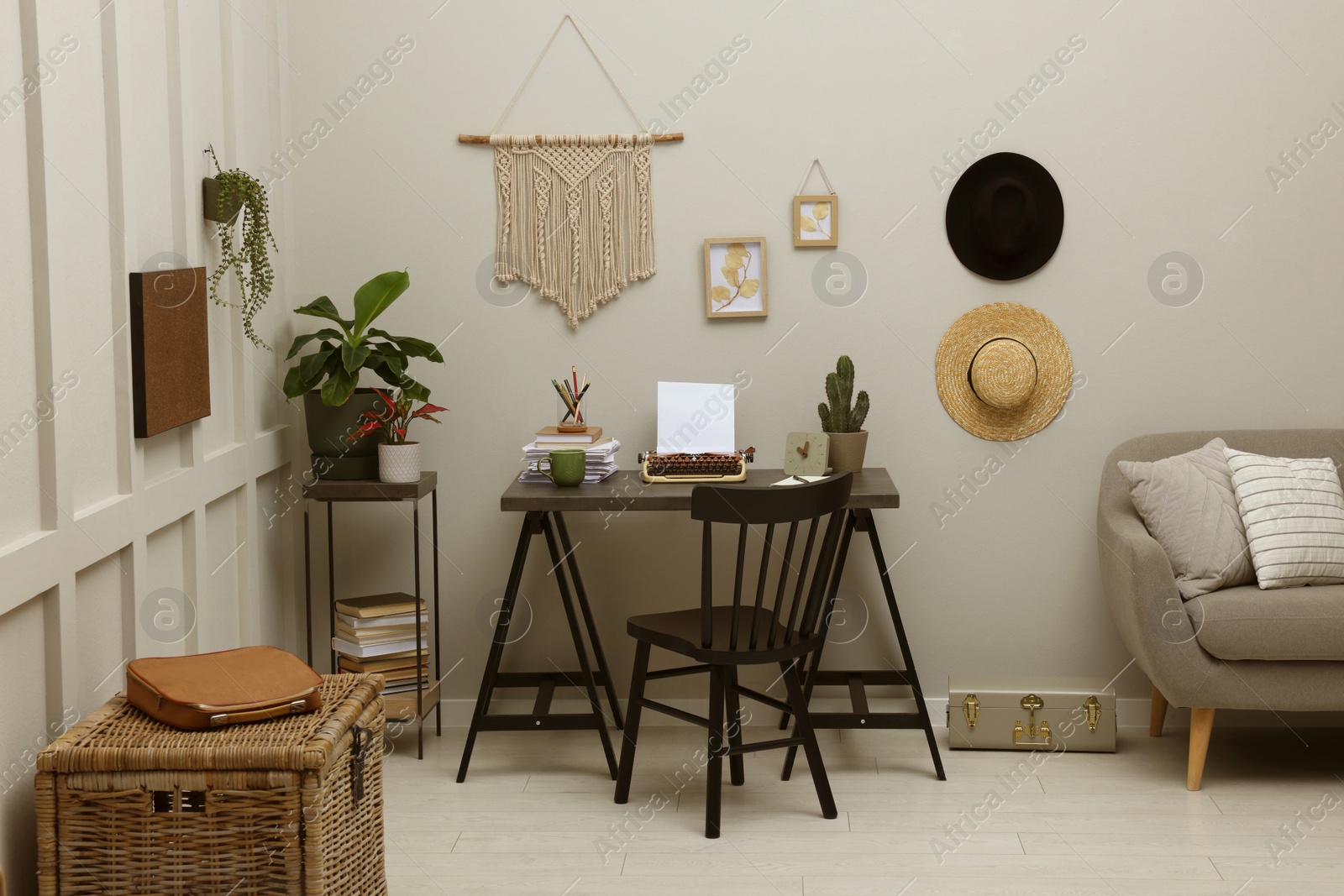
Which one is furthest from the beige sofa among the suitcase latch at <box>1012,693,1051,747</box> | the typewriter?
the typewriter

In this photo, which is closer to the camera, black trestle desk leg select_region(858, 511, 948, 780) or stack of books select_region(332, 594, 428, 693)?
black trestle desk leg select_region(858, 511, 948, 780)

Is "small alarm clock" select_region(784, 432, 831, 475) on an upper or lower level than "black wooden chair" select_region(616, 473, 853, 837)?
upper

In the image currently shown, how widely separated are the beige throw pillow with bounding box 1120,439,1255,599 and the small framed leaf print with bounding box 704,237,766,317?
1191 millimetres

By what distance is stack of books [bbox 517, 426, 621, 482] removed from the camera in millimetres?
3143

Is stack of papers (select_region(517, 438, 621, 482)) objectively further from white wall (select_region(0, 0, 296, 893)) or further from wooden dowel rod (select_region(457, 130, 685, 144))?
Result: wooden dowel rod (select_region(457, 130, 685, 144))

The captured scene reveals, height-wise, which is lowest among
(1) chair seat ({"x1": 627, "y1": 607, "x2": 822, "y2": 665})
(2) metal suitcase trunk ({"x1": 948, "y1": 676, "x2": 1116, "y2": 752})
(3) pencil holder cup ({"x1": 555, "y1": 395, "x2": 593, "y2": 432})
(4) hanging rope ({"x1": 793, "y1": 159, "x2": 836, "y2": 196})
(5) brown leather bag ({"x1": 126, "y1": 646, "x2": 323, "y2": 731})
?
(2) metal suitcase trunk ({"x1": 948, "y1": 676, "x2": 1116, "y2": 752})

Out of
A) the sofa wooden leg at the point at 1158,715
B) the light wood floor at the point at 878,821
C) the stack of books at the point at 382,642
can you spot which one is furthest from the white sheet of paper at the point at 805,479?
the sofa wooden leg at the point at 1158,715

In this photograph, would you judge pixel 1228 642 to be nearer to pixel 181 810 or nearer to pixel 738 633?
pixel 738 633

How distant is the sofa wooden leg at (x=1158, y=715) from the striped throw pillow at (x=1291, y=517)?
52 cm

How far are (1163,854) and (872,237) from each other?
1864 millimetres

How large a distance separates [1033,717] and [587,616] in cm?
134

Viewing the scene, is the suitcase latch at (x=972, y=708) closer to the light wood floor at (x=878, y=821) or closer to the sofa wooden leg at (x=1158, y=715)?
the light wood floor at (x=878, y=821)

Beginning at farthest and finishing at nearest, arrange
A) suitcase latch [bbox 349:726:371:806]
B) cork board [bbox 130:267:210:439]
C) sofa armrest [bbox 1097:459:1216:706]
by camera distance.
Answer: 1. sofa armrest [bbox 1097:459:1216:706]
2. cork board [bbox 130:267:210:439]
3. suitcase latch [bbox 349:726:371:806]

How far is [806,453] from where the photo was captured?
10.5ft
